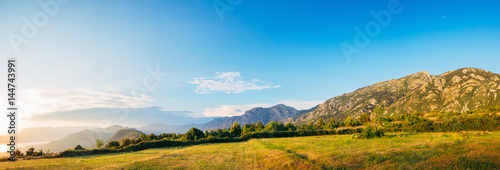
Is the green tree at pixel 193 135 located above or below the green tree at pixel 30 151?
below

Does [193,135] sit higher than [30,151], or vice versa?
Result: [30,151]

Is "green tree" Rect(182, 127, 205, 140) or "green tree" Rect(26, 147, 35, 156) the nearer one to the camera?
"green tree" Rect(26, 147, 35, 156)

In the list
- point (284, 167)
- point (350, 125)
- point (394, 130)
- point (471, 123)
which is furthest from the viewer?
point (350, 125)

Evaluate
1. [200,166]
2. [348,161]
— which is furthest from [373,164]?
[200,166]

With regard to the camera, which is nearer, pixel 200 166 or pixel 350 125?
pixel 200 166

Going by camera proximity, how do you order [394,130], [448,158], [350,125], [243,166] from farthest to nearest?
[350,125]
[394,130]
[243,166]
[448,158]

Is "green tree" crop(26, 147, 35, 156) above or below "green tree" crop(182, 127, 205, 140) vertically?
above

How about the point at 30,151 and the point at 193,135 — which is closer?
the point at 30,151

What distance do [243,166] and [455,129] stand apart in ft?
141

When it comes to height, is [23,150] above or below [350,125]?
above

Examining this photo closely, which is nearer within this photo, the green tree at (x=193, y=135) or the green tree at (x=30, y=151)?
the green tree at (x=30, y=151)

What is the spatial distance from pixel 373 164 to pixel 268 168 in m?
6.62

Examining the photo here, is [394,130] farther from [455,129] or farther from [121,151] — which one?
[121,151]

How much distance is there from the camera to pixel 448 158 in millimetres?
12359
